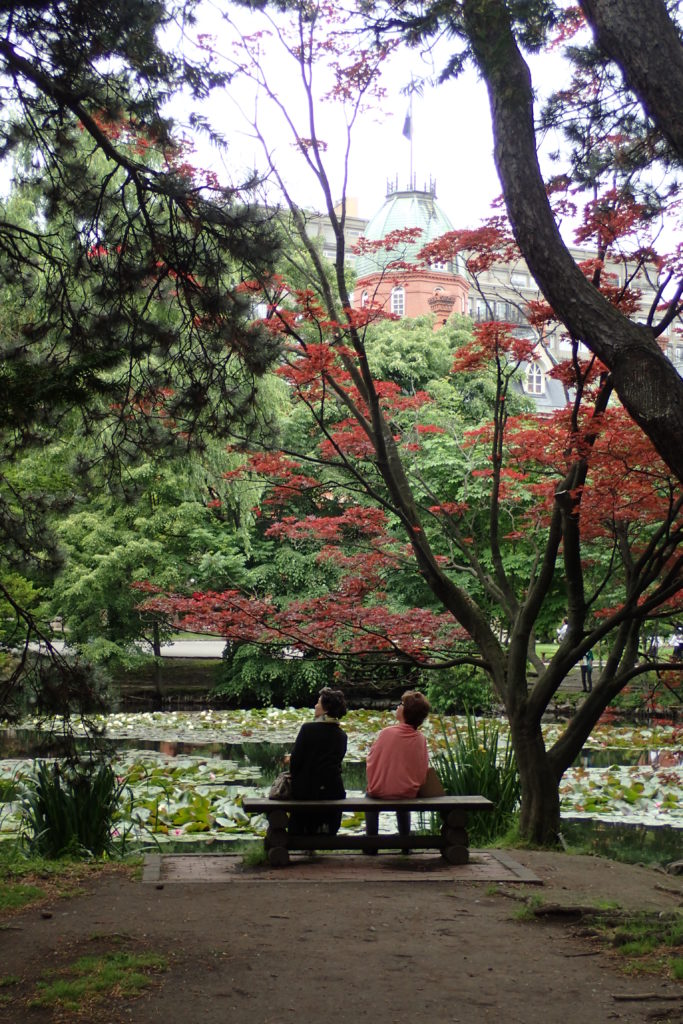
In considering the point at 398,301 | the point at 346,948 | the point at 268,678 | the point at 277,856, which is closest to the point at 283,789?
the point at 277,856

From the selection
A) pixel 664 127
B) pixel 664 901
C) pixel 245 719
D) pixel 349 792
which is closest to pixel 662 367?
pixel 664 127

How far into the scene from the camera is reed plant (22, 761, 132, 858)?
22.5ft

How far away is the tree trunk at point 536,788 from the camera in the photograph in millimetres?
7906

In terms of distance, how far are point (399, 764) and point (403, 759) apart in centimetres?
4

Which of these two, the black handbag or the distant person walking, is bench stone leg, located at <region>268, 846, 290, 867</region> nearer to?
the black handbag

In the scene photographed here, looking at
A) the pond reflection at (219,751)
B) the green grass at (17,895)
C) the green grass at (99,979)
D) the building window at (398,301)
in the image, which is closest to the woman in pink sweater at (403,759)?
the green grass at (17,895)

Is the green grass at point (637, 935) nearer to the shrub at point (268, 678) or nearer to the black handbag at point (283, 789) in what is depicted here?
the black handbag at point (283, 789)

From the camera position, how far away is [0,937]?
473cm

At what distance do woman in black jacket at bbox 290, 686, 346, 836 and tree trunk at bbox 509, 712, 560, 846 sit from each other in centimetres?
187

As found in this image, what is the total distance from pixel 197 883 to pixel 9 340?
3278 millimetres

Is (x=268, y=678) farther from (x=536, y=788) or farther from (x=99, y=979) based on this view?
(x=99, y=979)

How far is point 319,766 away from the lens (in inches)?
261

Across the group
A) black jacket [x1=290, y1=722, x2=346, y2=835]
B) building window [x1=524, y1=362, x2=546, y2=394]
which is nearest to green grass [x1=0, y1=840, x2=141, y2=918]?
black jacket [x1=290, y1=722, x2=346, y2=835]

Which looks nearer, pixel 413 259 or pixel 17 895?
pixel 17 895
